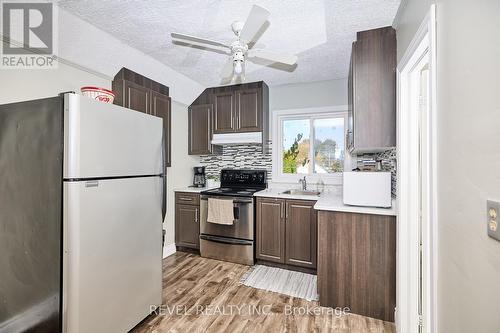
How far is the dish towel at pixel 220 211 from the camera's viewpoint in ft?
10.3

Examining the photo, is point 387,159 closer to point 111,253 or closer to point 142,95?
point 111,253

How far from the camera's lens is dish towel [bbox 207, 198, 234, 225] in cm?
314

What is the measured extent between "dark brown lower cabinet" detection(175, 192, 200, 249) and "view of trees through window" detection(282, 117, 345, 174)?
1.50 metres

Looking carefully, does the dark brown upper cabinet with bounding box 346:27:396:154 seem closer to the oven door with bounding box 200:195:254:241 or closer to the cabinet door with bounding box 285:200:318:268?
the cabinet door with bounding box 285:200:318:268

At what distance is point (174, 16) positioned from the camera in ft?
6.17

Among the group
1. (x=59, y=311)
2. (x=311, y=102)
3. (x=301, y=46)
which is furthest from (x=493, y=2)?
(x=311, y=102)

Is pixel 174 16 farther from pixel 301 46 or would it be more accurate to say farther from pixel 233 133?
pixel 233 133

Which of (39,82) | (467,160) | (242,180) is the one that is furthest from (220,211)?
(467,160)

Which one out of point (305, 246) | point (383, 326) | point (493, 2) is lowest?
point (383, 326)

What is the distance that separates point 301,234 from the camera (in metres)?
2.88

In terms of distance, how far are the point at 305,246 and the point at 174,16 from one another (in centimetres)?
273

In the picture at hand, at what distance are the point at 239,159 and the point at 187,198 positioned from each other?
1.04m

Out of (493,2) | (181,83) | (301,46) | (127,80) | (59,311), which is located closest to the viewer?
(493,2)

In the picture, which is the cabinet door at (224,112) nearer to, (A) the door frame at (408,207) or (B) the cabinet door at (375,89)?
(B) the cabinet door at (375,89)
